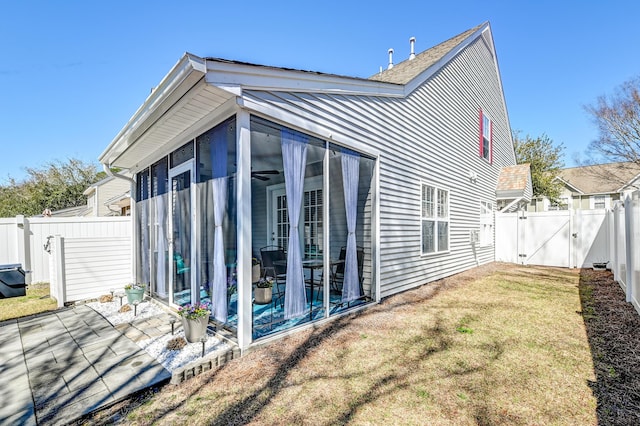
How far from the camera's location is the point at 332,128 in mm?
4379

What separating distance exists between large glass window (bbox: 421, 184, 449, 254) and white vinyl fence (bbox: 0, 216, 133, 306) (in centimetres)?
619

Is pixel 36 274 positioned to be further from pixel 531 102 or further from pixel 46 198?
pixel 531 102

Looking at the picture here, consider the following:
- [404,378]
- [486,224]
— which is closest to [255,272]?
[404,378]

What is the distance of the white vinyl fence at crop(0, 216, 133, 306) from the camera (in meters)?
5.36

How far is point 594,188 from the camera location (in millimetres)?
22484

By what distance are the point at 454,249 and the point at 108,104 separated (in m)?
14.5

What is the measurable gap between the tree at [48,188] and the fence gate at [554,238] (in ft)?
93.6

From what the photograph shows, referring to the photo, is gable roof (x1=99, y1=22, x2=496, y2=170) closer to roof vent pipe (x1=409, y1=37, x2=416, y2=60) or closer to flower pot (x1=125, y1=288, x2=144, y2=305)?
flower pot (x1=125, y1=288, x2=144, y2=305)

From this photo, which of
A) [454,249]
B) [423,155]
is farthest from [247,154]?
[454,249]

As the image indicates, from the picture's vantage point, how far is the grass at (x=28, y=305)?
4955 millimetres

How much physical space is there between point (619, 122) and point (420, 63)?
17022 millimetres

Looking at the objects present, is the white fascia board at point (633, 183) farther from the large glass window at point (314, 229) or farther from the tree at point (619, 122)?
the large glass window at point (314, 229)

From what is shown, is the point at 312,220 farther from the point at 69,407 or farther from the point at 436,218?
the point at 69,407

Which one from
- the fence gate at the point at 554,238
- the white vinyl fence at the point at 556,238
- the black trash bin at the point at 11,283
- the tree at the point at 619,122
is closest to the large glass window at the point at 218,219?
the black trash bin at the point at 11,283
